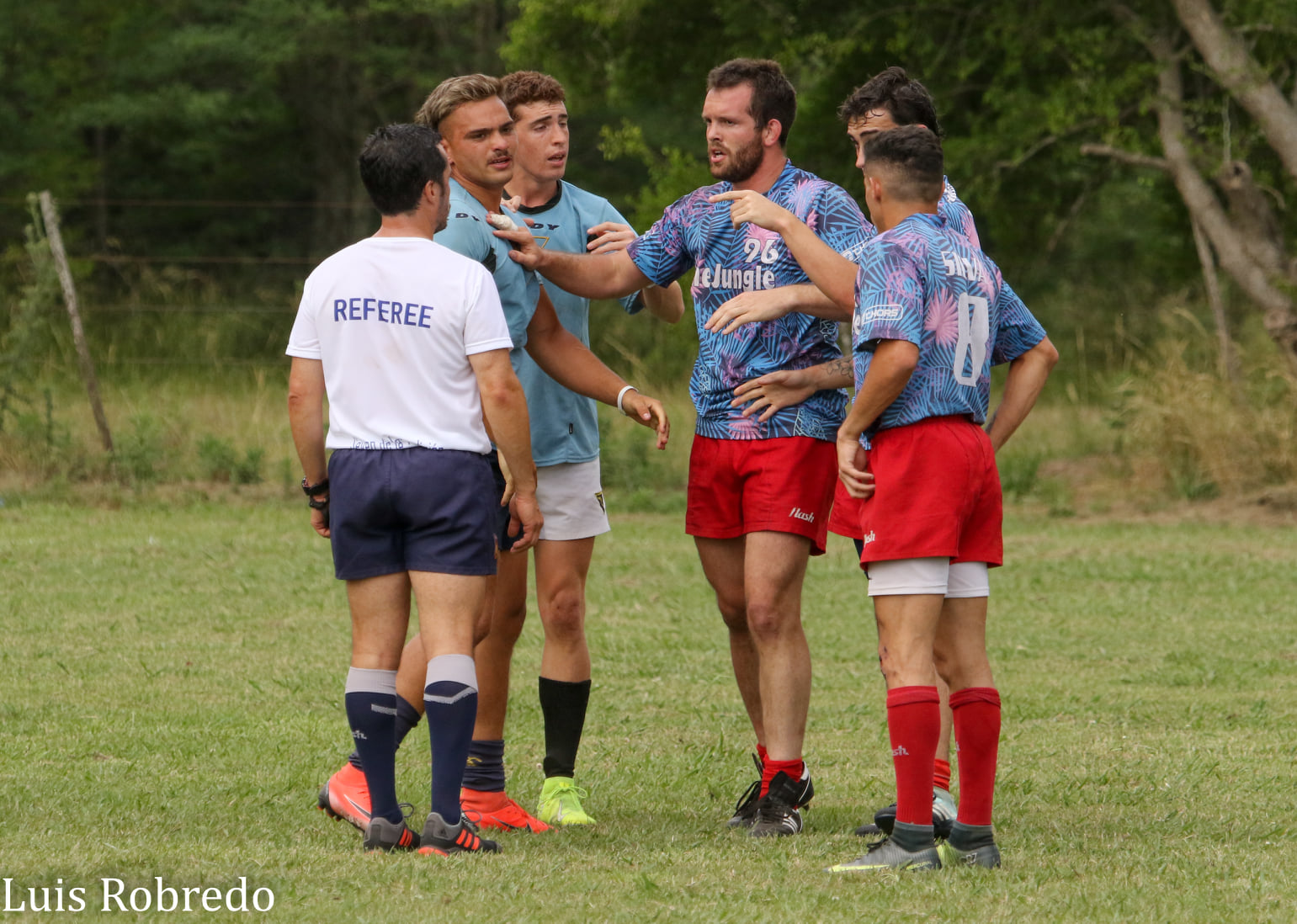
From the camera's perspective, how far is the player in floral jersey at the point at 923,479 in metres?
4.02

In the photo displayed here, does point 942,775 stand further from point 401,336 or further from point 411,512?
point 401,336

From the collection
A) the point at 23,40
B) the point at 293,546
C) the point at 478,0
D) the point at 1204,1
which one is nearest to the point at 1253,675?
the point at 293,546

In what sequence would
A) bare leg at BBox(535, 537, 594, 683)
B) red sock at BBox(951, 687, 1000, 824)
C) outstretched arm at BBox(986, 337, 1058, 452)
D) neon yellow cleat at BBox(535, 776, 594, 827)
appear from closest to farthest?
1. red sock at BBox(951, 687, 1000, 824)
2. outstretched arm at BBox(986, 337, 1058, 452)
3. neon yellow cleat at BBox(535, 776, 594, 827)
4. bare leg at BBox(535, 537, 594, 683)

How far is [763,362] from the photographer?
191 inches

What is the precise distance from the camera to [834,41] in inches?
586

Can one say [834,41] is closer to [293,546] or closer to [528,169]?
[293,546]

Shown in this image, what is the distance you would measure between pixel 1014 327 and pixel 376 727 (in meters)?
2.05

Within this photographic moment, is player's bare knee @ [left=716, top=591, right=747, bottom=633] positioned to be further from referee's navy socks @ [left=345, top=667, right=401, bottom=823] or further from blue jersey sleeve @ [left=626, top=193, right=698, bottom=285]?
referee's navy socks @ [left=345, top=667, right=401, bottom=823]

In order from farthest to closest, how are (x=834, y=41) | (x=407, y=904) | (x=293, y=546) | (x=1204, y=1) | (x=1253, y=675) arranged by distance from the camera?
(x=834, y=41) → (x=1204, y=1) → (x=293, y=546) → (x=1253, y=675) → (x=407, y=904)

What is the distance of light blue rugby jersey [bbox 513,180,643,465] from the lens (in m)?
5.04

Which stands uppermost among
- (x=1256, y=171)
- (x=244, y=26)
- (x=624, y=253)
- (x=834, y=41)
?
(x=244, y=26)

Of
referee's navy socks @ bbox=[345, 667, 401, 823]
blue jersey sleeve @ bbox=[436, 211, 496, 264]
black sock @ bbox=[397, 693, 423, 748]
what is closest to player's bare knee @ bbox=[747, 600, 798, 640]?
black sock @ bbox=[397, 693, 423, 748]

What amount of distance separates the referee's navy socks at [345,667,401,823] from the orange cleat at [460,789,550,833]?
0.57m

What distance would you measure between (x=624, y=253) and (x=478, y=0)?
70.1 feet
